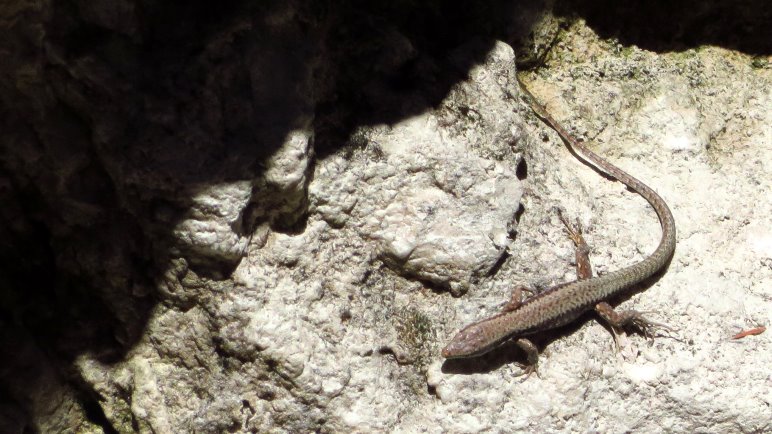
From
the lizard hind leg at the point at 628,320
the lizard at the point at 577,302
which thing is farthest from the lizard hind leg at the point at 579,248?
the lizard hind leg at the point at 628,320

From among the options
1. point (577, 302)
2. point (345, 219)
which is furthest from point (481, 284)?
point (345, 219)

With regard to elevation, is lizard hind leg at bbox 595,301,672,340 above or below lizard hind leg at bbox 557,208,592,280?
below

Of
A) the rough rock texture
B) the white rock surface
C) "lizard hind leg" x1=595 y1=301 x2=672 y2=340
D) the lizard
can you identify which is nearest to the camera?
the rough rock texture

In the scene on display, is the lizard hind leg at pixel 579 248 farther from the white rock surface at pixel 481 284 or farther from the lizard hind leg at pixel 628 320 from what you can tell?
the lizard hind leg at pixel 628 320

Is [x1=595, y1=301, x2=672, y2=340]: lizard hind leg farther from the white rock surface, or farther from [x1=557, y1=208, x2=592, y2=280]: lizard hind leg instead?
[x1=557, y1=208, x2=592, y2=280]: lizard hind leg

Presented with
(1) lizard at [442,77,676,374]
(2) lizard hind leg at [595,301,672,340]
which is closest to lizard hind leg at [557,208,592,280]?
(1) lizard at [442,77,676,374]

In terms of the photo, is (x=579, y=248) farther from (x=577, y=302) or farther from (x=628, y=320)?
(x=628, y=320)
